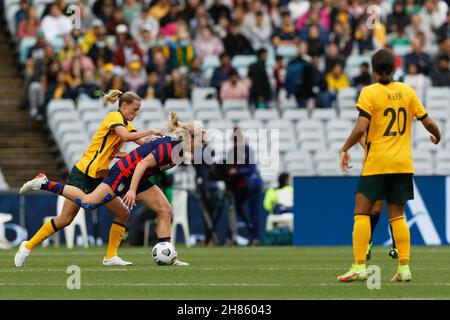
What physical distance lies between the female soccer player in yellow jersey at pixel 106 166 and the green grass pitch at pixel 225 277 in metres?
0.33

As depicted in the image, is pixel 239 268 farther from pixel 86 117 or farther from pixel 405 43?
pixel 405 43

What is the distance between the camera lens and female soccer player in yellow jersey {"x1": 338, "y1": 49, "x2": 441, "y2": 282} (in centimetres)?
1411

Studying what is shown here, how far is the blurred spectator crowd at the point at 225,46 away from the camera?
2992 cm

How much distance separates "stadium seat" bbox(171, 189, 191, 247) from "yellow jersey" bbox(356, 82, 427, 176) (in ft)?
40.4

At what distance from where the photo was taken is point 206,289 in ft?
45.7

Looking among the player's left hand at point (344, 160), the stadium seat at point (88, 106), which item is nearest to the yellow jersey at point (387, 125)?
the player's left hand at point (344, 160)

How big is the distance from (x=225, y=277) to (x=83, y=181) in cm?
305

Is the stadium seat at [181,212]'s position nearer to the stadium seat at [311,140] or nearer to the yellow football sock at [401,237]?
the stadium seat at [311,140]

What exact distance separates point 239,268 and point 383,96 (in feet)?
13.0

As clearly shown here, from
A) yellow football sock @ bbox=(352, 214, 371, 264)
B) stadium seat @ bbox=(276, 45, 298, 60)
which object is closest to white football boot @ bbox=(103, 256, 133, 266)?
yellow football sock @ bbox=(352, 214, 371, 264)

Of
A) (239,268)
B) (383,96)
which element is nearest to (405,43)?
(239,268)

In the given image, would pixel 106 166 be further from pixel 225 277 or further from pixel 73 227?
pixel 73 227

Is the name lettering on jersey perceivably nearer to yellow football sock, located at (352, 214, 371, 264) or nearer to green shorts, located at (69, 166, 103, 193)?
yellow football sock, located at (352, 214, 371, 264)

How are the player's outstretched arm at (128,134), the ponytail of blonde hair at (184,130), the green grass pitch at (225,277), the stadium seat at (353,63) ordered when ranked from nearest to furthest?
the green grass pitch at (225,277), the ponytail of blonde hair at (184,130), the player's outstretched arm at (128,134), the stadium seat at (353,63)
